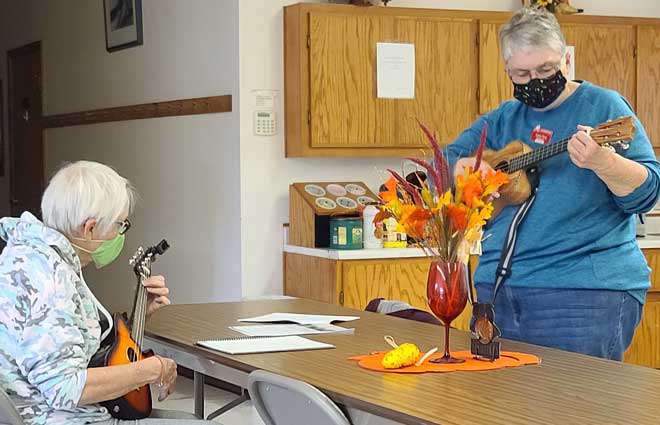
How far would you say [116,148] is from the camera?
6.98 meters

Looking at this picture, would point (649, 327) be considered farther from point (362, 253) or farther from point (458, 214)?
point (458, 214)

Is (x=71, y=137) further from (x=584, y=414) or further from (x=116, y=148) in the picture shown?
(x=584, y=414)

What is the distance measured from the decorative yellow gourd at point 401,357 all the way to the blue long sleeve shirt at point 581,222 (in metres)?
0.56

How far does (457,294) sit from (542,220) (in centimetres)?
56

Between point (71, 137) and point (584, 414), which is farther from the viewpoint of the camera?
point (71, 137)

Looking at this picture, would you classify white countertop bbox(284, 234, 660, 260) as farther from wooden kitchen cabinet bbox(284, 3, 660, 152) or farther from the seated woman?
the seated woman

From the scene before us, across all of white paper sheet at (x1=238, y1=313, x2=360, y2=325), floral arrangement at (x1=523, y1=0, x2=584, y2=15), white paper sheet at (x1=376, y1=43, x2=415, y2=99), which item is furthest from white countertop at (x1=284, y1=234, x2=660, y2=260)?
white paper sheet at (x1=238, y1=313, x2=360, y2=325)

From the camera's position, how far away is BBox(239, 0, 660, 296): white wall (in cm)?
545

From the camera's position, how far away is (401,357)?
2424 millimetres

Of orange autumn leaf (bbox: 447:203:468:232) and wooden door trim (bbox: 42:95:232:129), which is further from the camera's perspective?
wooden door trim (bbox: 42:95:232:129)

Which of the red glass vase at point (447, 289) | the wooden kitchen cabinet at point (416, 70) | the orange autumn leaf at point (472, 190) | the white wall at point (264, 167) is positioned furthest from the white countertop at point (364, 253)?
the orange autumn leaf at point (472, 190)

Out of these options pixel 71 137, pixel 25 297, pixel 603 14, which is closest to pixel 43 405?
pixel 25 297

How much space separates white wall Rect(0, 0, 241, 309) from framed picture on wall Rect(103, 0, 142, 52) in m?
0.07

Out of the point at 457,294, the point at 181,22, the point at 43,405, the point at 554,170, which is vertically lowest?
the point at 43,405
